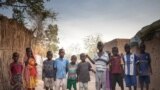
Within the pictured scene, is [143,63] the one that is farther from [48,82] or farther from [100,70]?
[48,82]

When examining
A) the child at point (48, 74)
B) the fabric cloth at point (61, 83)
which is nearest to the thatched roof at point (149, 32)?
the fabric cloth at point (61, 83)

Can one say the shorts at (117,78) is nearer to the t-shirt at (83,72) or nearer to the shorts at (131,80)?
the shorts at (131,80)

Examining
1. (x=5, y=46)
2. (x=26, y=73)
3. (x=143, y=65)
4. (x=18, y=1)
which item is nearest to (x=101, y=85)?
(x=143, y=65)

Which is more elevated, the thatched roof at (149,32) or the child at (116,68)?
the thatched roof at (149,32)

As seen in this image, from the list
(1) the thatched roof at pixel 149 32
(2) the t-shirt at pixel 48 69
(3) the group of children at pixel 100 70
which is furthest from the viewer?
(1) the thatched roof at pixel 149 32

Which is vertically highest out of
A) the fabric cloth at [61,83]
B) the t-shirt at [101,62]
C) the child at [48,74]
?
the t-shirt at [101,62]

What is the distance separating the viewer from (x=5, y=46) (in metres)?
12.3

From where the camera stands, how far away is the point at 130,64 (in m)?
11.4

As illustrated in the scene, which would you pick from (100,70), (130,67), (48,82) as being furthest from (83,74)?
(130,67)

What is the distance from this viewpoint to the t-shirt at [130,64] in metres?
11.4

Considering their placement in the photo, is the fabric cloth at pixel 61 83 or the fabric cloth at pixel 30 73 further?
the fabric cloth at pixel 61 83

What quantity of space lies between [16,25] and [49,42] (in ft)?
105

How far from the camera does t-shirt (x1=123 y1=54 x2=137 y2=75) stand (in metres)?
11.4

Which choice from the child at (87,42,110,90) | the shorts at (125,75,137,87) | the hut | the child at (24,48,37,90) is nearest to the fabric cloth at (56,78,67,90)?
the child at (24,48,37,90)
